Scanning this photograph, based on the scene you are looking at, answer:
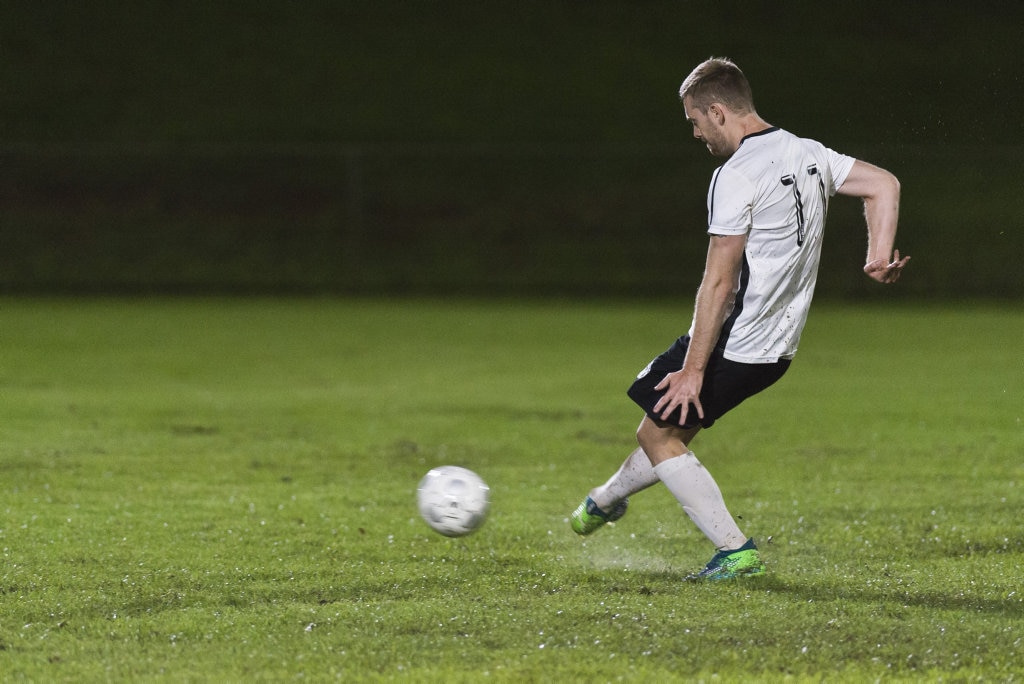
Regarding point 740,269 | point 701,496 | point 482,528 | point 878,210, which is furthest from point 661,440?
point 482,528

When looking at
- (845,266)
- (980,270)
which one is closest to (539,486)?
(845,266)

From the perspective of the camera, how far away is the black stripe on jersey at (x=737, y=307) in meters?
5.23

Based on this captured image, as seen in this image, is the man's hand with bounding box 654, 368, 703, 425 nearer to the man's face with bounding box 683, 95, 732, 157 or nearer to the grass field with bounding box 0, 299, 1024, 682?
the grass field with bounding box 0, 299, 1024, 682

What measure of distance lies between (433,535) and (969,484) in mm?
3299

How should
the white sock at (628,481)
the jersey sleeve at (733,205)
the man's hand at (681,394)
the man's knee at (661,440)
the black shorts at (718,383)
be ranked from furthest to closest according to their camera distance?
the white sock at (628,481)
the man's knee at (661,440)
the black shorts at (718,383)
the man's hand at (681,394)
the jersey sleeve at (733,205)

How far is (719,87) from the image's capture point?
5.16m

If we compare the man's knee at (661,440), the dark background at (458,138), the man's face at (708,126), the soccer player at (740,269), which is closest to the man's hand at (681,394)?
the soccer player at (740,269)

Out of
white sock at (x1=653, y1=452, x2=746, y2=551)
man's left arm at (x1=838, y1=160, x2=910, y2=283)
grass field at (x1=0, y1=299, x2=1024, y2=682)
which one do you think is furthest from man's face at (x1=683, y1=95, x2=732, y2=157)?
grass field at (x1=0, y1=299, x2=1024, y2=682)

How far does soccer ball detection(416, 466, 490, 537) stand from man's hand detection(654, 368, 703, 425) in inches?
39.1

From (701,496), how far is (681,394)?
47cm

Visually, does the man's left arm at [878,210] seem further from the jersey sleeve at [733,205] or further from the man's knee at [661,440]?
the man's knee at [661,440]

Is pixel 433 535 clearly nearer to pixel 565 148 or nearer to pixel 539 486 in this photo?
pixel 539 486

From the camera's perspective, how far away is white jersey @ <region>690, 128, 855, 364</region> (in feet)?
16.6

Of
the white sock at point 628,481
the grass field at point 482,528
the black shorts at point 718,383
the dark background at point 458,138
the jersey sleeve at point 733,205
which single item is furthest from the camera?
the dark background at point 458,138
